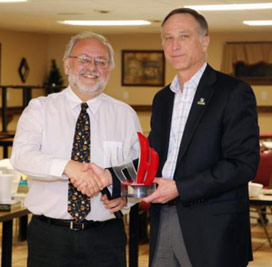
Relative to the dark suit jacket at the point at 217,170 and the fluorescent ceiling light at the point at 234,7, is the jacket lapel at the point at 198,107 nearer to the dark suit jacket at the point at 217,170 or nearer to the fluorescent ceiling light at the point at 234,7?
the dark suit jacket at the point at 217,170

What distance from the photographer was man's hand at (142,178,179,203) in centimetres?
303

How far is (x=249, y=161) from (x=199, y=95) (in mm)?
342

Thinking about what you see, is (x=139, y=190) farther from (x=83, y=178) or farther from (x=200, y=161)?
(x=83, y=178)

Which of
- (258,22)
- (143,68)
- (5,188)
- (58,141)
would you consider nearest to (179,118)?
(58,141)

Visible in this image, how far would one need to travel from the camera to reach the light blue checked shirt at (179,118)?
3.16m

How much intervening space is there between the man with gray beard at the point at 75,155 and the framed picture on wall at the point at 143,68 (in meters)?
10.3

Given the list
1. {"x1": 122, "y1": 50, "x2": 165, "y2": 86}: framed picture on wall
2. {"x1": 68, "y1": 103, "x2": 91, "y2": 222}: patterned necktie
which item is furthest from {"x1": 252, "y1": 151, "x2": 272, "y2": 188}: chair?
{"x1": 122, "y1": 50, "x2": 165, "y2": 86}: framed picture on wall

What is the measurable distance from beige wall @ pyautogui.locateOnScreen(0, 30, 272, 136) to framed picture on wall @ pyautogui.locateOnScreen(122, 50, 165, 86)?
91mm

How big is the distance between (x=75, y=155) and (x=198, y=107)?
75 centimetres

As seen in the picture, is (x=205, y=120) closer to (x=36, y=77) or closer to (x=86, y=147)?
(x=86, y=147)

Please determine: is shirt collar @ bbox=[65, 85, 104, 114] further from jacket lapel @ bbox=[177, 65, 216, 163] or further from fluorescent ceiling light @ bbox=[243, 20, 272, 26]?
fluorescent ceiling light @ bbox=[243, 20, 272, 26]

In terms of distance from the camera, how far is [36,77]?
14.2 m

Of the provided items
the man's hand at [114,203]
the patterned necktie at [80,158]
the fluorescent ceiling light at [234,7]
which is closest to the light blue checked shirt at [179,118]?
the man's hand at [114,203]

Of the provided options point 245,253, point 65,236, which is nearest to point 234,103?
point 245,253
